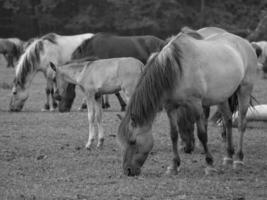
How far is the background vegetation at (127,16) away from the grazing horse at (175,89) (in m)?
34.0

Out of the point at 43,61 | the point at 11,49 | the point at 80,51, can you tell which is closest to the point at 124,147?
the point at 80,51

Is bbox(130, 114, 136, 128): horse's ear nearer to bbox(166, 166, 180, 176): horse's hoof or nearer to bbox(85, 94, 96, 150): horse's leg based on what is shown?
bbox(166, 166, 180, 176): horse's hoof

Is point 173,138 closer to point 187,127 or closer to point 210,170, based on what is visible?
point 210,170

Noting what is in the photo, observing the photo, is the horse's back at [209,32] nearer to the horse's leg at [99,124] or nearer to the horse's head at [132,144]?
the horse's leg at [99,124]

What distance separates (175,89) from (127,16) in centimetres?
3671

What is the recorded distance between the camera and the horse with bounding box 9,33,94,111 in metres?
15.1

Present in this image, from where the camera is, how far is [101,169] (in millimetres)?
8109

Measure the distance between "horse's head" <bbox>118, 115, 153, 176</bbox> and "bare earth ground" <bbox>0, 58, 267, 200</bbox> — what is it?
14cm

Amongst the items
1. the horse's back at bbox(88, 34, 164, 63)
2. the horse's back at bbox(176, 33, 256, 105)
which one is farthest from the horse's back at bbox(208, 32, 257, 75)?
the horse's back at bbox(88, 34, 164, 63)

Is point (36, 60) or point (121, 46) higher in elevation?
point (121, 46)

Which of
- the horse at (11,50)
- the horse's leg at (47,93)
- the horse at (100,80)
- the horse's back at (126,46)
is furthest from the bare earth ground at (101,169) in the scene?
the horse at (11,50)

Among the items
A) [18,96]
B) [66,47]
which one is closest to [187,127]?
[18,96]

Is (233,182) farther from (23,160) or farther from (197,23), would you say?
(197,23)

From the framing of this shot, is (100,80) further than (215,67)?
Yes
